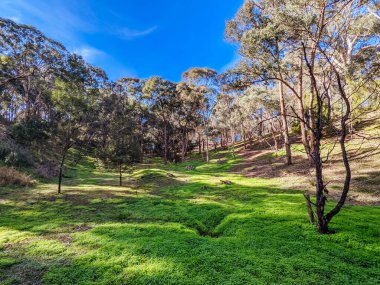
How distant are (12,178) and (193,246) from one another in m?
18.5

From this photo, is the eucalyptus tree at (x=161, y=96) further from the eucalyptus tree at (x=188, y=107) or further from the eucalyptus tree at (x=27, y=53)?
the eucalyptus tree at (x=27, y=53)

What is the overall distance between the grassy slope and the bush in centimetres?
890

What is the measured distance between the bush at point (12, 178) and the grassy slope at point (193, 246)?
29.2 ft

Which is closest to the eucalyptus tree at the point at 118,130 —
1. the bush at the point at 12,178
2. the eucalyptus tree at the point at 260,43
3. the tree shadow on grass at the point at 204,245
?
the bush at the point at 12,178

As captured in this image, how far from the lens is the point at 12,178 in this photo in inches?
701

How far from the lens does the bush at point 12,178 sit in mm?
17294

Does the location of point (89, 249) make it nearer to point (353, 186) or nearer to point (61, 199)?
point (61, 199)

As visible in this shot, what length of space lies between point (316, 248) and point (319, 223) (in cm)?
100

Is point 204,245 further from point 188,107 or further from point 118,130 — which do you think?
point 188,107

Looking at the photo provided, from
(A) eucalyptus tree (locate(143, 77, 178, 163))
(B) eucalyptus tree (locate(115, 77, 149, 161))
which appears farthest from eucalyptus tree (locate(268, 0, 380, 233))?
(B) eucalyptus tree (locate(115, 77, 149, 161))

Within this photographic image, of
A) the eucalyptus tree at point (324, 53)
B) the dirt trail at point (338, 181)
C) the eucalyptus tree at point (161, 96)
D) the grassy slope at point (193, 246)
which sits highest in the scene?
the eucalyptus tree at point (161, 96)

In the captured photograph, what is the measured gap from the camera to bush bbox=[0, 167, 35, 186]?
1729 cm

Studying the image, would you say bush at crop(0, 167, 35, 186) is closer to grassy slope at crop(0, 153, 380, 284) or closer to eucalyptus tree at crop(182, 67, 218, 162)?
grassy slope at crop(0, 153, 380, 284)

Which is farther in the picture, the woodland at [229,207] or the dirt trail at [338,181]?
the dirt trail at [338,181]
